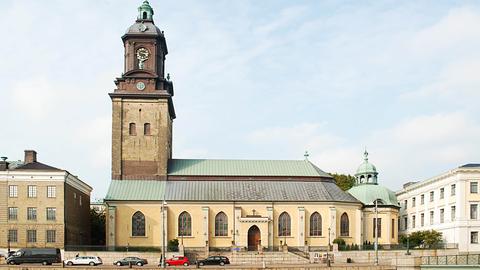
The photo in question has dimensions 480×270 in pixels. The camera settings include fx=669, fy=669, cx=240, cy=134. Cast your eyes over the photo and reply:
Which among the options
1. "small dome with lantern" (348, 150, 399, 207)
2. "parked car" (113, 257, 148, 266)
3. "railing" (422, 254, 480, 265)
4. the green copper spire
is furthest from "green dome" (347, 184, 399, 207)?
"railing" (422, 254, 480, 265)

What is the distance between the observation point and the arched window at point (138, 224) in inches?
3356

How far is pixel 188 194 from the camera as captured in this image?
286 ft

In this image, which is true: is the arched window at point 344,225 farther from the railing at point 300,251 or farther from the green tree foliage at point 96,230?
the green tree foliage at point 96,230

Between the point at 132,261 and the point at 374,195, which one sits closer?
the point at 132,261

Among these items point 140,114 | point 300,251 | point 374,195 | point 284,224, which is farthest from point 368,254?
point 140,114

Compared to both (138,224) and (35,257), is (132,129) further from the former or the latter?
(35,257)

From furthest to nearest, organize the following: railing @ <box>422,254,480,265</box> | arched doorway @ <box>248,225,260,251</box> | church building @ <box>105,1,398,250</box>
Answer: arched doorway @ <box>248,225,260,251</box>, church building @ <box>105,1,398,250</box>, railing @ <box>422,254,480,265</box>

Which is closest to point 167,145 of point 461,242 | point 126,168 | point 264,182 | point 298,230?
point 126,168

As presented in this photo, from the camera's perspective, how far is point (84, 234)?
93.4 metres

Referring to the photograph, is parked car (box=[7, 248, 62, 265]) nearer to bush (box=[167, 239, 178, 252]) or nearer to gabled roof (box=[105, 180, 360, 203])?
bush (box=[167, 239, 178, 252])

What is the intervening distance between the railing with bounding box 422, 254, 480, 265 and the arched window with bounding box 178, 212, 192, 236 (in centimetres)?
3907

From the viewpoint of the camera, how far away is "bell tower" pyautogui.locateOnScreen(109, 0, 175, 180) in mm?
88562

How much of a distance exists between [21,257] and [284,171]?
3970cm

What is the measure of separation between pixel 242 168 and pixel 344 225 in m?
15.9
